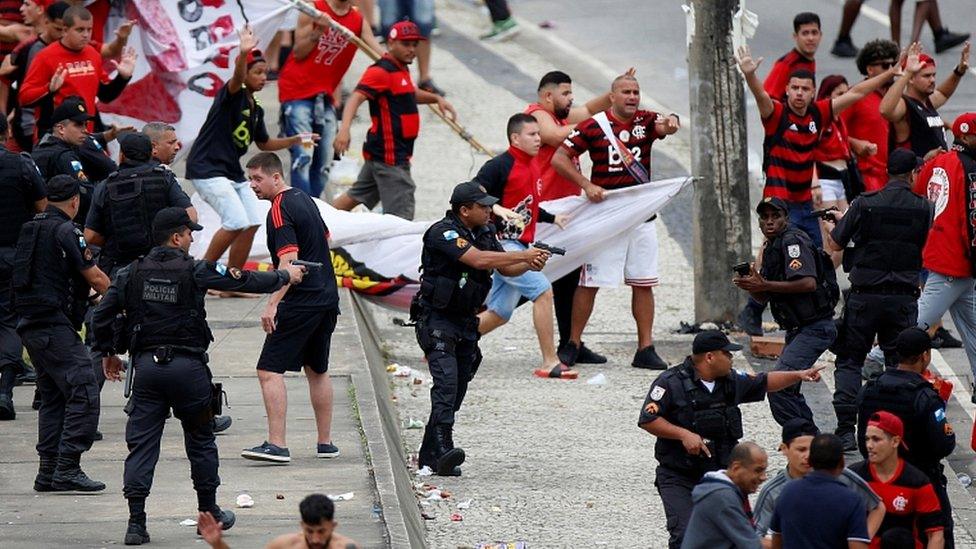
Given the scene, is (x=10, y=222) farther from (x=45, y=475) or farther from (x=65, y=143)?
(x=45, y=475)

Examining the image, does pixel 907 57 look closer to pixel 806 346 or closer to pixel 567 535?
pixel 806 346

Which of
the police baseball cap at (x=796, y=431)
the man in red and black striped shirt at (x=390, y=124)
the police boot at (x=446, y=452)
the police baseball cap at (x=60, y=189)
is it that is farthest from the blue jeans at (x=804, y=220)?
the police baseball cap at (x=60, y=189)

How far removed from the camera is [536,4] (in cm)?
2353

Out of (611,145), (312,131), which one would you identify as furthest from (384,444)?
(312,131)

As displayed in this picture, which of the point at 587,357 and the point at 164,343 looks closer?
the point at 164,343

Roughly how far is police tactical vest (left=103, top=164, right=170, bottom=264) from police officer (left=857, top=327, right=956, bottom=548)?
4042mm

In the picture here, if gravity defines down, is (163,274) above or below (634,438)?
above

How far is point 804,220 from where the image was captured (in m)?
13.2

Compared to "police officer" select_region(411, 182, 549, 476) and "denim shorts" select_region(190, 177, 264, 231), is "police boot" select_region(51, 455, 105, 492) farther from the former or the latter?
"denim shorts" select_region(190, 177, 264, 231)

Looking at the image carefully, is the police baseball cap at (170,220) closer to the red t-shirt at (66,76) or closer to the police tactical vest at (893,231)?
the red t-shirt at (66,76)

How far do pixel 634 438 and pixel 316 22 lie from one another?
4.89 metres

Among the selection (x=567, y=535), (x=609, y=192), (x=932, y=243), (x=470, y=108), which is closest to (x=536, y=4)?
(x=470, y=108)

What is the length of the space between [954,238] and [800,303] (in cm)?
147

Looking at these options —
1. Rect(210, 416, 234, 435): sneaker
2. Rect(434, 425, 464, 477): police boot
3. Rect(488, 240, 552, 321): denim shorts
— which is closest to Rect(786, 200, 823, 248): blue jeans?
Rect(488, 240, 552, 321): denim shorts
